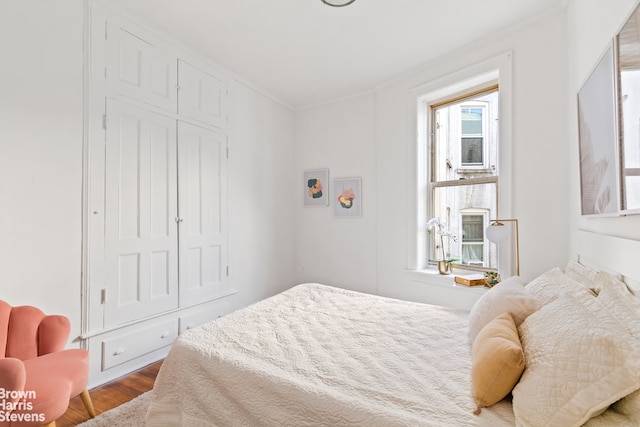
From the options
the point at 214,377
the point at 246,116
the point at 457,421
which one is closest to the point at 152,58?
the point at 246,116

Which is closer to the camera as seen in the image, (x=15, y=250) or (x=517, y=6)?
(x=15, y=250)

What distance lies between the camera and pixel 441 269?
296 centimetres

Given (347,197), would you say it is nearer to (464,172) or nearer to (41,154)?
(464,172)

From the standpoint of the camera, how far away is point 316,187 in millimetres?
3949

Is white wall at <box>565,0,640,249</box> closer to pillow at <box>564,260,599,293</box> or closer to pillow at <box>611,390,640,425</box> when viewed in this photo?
pillow at <box>564,260,599,293</box>

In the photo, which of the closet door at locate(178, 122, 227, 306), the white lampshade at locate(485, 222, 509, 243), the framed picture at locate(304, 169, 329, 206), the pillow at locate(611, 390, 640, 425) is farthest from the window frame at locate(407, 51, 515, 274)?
the closet door at locate(178, 122, 227, 306)

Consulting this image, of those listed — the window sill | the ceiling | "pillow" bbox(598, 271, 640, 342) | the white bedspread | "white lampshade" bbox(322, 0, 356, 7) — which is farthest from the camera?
the window sill

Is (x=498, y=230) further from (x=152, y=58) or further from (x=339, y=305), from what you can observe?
(x=152, y=58)

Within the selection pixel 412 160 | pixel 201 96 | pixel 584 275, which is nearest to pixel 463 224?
pixel 412 160

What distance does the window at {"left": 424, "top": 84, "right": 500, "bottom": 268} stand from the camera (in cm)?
281

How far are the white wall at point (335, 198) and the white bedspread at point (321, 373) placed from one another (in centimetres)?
167

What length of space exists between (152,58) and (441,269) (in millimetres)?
3212

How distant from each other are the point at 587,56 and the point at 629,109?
886mm

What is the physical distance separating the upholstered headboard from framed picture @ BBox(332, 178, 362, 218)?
213cm
